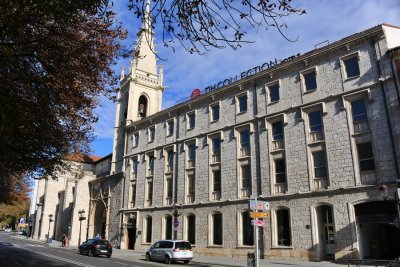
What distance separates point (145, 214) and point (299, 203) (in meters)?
19.4

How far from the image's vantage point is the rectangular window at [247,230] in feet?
92.4

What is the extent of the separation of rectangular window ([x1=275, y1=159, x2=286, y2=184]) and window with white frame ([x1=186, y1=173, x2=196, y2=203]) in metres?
9.61

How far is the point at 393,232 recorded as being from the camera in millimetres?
23406

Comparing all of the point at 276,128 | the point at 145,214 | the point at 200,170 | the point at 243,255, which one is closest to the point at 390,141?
the point at 276,128

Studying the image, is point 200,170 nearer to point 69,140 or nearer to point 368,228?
point 368,228

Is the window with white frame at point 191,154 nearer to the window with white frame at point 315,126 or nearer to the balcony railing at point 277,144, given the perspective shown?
the balcony railing at point 277,144

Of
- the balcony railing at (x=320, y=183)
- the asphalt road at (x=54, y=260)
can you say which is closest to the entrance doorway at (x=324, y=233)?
the balcony railing at (x=320, y=183)

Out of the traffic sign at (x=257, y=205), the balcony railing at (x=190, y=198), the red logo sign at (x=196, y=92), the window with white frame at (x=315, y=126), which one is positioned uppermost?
the red logo sign at (x=196, y=92)

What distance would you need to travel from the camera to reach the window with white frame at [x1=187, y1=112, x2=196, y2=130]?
36412 millimetres

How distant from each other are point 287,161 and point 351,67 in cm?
794

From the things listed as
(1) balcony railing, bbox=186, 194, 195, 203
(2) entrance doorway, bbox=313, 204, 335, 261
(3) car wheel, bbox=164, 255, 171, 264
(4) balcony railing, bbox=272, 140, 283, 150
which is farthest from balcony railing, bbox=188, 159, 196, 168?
(2) entrance doorway, bbox=313, 204, 335, 261

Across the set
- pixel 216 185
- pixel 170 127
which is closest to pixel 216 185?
pixel 216 185

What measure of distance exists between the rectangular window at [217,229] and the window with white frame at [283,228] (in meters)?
5.79

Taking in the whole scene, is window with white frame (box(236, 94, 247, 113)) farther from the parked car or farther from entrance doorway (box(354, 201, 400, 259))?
entrance doorway (box(354, 201, 400, 259))
